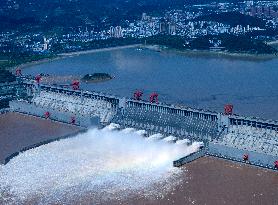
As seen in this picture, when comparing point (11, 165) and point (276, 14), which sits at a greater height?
point (276, 14)

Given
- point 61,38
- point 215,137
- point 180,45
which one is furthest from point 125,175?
point 61,38

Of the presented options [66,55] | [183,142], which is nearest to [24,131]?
[183,142]

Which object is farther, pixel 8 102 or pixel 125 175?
pixel 8 102

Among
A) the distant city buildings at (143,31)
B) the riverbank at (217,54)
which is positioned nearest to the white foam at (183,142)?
the riverbank at (217,54)

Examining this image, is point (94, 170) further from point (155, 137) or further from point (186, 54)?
point (186, 54)

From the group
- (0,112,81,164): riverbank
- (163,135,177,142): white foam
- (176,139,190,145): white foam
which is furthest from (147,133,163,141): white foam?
(0,112,81,164): riverbank

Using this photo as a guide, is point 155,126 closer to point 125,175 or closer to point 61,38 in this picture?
point 125,175

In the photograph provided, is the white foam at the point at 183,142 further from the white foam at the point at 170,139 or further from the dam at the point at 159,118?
the white foam at the point at 170,139
